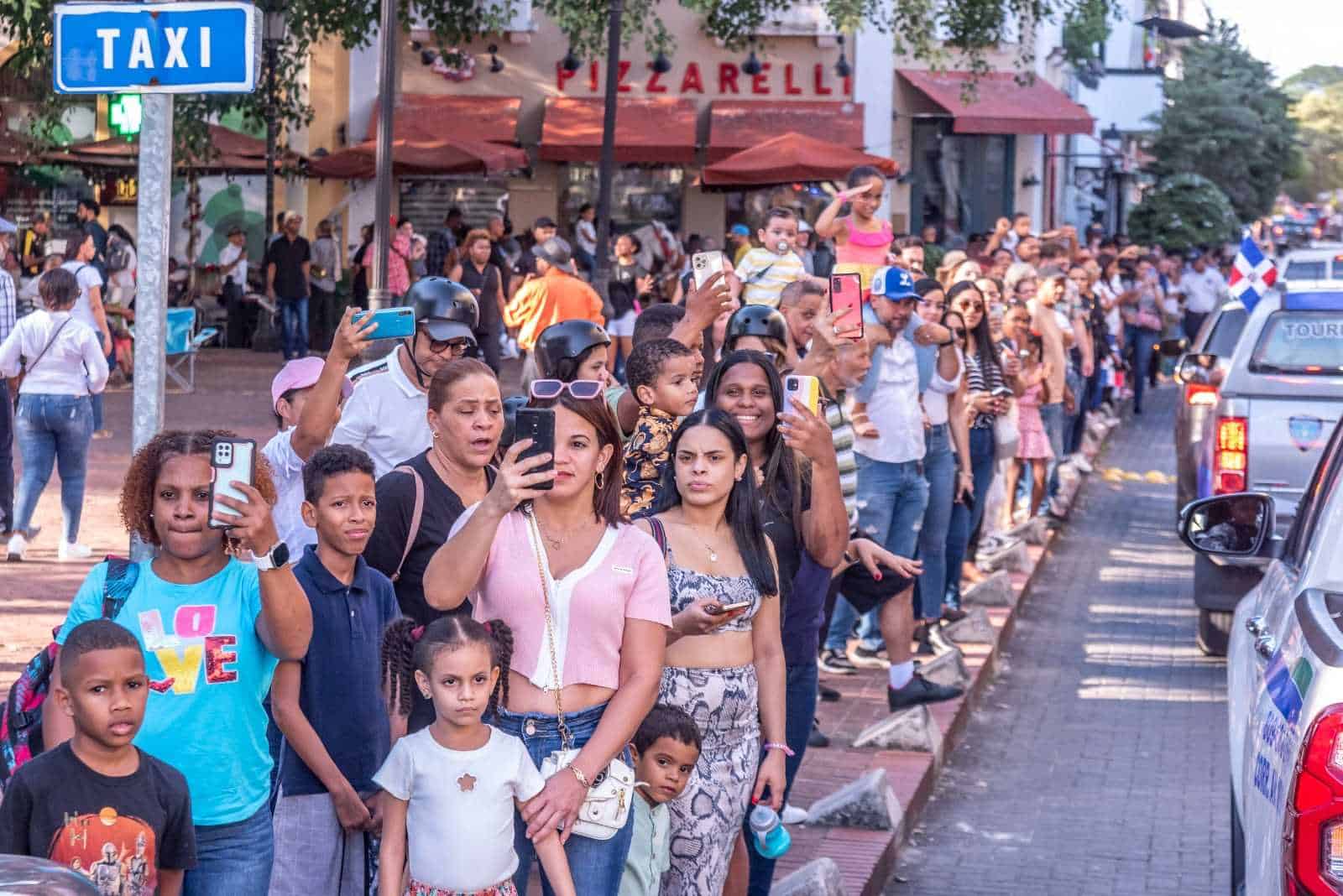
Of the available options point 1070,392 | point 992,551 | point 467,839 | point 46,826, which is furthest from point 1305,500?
point 1070,392

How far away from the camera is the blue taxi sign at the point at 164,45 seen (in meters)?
5.12

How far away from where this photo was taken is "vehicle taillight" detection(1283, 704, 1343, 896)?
3.59 metres

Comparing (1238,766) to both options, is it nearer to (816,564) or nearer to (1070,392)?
(816,564)

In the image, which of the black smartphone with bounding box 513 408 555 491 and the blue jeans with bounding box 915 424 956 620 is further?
the blue jeans with bounding box 915 424 956 620

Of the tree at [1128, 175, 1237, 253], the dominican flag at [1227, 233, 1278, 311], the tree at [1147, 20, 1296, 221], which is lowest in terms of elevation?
the dominican flag at [1227, 233, 1278, 311]

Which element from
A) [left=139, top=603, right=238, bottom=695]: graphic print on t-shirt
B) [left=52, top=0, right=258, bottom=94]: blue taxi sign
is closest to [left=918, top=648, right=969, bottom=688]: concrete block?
[left=52, top=0, right=258, bottom=94]: blue taxi sign

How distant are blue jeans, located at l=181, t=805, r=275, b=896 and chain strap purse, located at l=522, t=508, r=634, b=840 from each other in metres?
0.65

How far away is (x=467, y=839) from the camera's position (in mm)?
4223

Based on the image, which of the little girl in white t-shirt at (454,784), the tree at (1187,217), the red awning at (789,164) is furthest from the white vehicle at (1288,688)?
the tree at (1187,217)

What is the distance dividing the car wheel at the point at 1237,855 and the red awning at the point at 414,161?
20880 millimetres

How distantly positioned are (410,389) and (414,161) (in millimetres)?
A: 19795

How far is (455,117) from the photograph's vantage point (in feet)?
97.7

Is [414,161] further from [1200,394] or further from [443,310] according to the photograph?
[443,310]

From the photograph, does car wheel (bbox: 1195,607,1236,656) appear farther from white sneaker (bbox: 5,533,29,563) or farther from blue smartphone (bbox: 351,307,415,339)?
white sneaker (bbox: 5,533,29,563)
